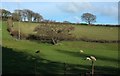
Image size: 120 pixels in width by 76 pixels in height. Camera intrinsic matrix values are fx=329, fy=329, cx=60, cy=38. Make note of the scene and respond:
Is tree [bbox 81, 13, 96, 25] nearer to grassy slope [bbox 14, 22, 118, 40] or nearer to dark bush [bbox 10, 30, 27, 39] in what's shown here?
grassy slope [bbox 14, 22, 118, 40]

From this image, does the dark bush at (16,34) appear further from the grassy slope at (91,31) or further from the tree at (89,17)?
the tree at (89,17)

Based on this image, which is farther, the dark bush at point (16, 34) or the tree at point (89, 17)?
the tree at point (89, 17)

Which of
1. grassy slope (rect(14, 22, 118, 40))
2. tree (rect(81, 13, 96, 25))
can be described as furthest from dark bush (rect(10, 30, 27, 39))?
tree (rect(81, 13, 96, 25))

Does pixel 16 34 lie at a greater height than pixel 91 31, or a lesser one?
lesser

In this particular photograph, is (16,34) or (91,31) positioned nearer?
(16,34)

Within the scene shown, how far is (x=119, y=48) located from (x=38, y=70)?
31.4 metres

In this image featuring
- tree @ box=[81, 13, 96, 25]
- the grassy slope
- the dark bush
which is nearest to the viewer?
the grassy slope

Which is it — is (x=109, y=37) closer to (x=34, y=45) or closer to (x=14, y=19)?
(x=34, y=45)

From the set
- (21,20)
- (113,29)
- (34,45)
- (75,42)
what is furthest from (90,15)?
(34,45)

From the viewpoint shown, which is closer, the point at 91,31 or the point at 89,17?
the point at 91,31

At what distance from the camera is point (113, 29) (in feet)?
256

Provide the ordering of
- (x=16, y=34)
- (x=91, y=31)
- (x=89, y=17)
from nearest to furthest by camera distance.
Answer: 1. (x=16, y=34)
2. (x=91, y=31)
3. (x=89, y=17)

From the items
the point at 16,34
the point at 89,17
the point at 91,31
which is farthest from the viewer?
the point at 89,17

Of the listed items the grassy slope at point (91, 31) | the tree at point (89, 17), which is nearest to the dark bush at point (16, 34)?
the grassy slope at point (91, 31)
